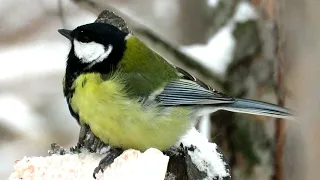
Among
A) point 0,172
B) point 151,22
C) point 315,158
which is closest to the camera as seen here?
point 315,158

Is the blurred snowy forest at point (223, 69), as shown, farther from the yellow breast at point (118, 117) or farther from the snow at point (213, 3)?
the yellow breast at point (118, 117)

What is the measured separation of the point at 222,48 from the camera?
202 cm

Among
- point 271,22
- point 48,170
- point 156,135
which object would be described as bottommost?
point 48,170

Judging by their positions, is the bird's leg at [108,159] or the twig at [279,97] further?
the twig at [279,97]

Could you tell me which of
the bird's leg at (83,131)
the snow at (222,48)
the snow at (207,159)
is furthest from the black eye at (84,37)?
the snow at (222,48)

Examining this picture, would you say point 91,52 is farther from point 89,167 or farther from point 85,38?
point 89,167

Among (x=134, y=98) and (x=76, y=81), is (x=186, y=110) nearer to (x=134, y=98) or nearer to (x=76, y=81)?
(x=134, y=98)

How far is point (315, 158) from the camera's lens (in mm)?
1566

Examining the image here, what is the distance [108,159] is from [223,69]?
817 mm

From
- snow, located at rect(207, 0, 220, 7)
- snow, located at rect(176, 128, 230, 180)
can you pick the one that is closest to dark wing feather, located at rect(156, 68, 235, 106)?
snow, located at rect(176, 128, 230, 180)

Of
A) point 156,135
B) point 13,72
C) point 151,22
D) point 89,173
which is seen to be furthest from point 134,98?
point 151,22

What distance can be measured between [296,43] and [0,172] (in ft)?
5.02

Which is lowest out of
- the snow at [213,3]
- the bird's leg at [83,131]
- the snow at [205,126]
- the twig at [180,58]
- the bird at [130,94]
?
the bird's leg at [83,131]

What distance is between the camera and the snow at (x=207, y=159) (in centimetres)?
124
